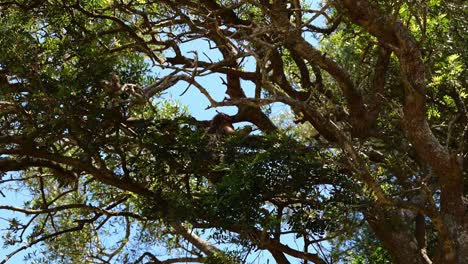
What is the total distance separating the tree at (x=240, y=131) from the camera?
559cm

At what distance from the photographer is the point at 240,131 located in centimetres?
618

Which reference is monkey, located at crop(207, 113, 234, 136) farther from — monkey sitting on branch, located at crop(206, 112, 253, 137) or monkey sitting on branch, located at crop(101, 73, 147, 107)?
monkey sitting on branch, located at crop(101, 73, 147, 107)

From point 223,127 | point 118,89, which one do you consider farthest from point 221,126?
point 118,89

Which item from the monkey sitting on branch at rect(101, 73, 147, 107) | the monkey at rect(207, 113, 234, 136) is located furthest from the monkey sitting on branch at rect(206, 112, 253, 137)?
the monkey sitting on branch at rect(101, 73, 147, 107)

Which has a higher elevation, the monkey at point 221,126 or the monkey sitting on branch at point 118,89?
the monkey at point 221,126

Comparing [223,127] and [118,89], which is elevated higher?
[223,127]

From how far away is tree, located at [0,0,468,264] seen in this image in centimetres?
559

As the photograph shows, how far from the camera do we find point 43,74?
584 centimetres

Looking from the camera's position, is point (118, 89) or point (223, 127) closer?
point (118, 89)

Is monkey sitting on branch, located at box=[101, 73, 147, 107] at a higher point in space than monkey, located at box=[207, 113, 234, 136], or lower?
lower

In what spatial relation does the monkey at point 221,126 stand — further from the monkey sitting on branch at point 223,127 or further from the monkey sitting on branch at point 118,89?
the monkey sitting on branch at point 118,89

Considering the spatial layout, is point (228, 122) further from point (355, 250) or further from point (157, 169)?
→ point (355, 250)

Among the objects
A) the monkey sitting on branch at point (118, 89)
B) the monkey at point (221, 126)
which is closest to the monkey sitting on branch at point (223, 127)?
the monkey at point (221, 126)

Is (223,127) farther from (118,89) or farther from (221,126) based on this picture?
(118,89)
